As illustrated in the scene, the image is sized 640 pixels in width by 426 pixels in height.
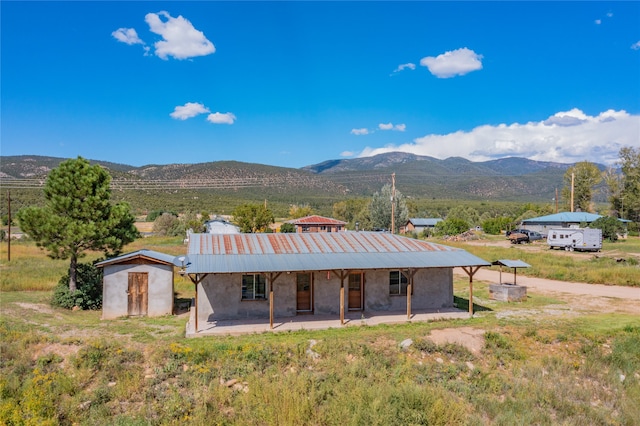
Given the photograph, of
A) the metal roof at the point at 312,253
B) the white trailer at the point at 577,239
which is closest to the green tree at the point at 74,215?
the metal roof at the point at 312,253

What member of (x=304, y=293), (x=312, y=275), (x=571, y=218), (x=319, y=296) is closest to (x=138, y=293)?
(x=304, y=293)

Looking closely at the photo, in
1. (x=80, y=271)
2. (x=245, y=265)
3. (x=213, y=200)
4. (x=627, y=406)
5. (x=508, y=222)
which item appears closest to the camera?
(x=627, y=406)

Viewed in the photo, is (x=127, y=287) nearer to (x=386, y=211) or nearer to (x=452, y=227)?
(x=386, y=211)

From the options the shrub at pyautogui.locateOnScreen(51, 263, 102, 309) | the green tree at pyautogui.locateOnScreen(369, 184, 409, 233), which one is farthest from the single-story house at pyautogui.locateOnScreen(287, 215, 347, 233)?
the shrub at pyautogui.locateOnScreen(51, 263, 102, 309)

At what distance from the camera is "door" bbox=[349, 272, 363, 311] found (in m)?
17.4

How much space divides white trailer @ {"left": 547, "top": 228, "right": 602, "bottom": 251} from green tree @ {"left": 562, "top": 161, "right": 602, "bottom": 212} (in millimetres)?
31474

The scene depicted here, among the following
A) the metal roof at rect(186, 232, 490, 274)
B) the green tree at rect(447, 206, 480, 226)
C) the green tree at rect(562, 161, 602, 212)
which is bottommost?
the metal roof at rect(186, 232, 490, 274)

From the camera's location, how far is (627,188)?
198 ft

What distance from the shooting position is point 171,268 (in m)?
17.8

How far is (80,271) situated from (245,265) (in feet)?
31.8

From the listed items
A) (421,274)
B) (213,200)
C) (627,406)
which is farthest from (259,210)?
(213,200)

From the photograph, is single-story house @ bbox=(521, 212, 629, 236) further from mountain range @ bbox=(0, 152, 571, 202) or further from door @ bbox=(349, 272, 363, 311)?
mountain range @ bbox=(0, 152, 571, 202)

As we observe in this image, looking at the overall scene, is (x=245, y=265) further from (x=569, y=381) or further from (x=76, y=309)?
(x=569, y=381)

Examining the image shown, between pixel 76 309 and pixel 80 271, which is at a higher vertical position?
pixel 80 271
